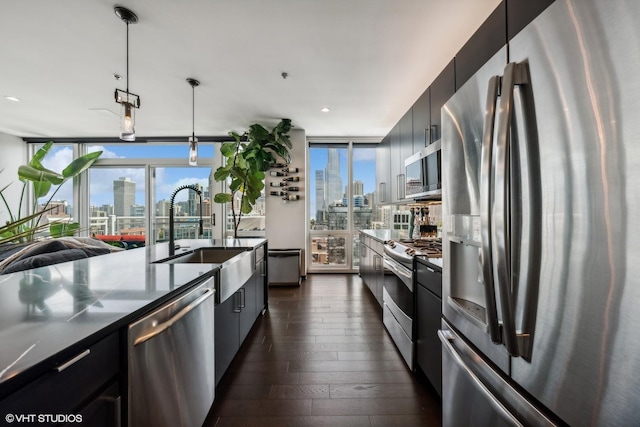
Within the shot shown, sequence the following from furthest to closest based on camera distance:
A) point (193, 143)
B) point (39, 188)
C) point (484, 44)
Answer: point (39, 188), point (193, 143), point (484, 44)

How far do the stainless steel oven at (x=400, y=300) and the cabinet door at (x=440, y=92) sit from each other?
1034 mm

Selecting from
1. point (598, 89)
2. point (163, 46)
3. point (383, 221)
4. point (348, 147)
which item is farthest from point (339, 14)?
point (383, 221)

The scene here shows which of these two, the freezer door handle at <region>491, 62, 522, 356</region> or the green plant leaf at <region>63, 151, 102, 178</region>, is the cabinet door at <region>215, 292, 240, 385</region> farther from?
the green plant leaf at <region>63, 151, 102, 178</region>

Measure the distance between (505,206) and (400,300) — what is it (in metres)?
1.66

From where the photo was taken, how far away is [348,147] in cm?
542

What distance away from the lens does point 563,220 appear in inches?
24.9

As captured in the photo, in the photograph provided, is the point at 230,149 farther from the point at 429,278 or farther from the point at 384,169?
the point at 429,278

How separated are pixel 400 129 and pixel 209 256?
8.50ft

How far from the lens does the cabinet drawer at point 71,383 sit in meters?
0.57

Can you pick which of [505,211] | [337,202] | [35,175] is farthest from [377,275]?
[35,175]

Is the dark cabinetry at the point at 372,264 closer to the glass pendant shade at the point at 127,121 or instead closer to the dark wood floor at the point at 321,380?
the dark wood floor at the point at 321,380

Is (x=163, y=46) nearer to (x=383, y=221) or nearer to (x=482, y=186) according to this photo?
(x=482, y=186)

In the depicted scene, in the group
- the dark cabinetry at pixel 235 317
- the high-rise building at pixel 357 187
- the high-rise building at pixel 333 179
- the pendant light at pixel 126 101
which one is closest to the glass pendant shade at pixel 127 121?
the pendant light at pixel 126 101

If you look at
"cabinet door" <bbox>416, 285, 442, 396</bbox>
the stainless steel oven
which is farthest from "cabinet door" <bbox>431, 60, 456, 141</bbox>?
"cabinet door" <bbox>416, 285, 442, 396</bbox>
